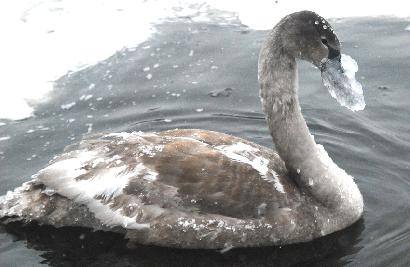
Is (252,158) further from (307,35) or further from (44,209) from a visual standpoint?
(44,209)

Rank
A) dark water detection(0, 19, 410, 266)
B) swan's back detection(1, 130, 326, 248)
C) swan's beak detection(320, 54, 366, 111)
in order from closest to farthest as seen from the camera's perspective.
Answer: swan's back detection(1, 130, 326, 248) < dark water detection(0, 19, 410, 266) < swan's beak detection(320, 54, 366, 111)

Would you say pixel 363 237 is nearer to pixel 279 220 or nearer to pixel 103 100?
pixel 279 220

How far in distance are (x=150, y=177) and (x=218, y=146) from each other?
0.71 meters

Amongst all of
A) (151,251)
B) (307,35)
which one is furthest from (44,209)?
(307,35)

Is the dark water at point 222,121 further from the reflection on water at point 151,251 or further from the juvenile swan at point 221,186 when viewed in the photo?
the juvenile swan at point 221,186

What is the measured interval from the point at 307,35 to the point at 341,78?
1.58 feet

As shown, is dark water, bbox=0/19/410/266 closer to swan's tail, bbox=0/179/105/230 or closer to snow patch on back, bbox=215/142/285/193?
swan's tail, bbox=0/179/105/230

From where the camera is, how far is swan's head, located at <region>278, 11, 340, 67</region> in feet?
18.1

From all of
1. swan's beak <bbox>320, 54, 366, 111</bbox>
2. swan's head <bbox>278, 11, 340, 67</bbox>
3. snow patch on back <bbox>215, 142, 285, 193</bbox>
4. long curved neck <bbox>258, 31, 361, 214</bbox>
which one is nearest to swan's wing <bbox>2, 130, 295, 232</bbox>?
snow patch on back <bbox>215, 142, 285, 193</bbox>

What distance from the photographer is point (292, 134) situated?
575 centimetres

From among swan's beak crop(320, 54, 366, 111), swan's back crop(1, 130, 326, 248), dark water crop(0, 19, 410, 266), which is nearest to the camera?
swan's back crop(1, 130, 326, 248)

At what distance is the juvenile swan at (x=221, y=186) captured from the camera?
5453 millimetres

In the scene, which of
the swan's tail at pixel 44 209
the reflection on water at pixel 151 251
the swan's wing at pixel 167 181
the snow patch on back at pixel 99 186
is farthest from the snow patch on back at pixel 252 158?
the swan's tail at pixel 44 209

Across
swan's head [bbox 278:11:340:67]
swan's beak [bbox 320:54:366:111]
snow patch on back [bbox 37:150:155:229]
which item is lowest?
snow patch on back [bbox 37:150:155:229]
